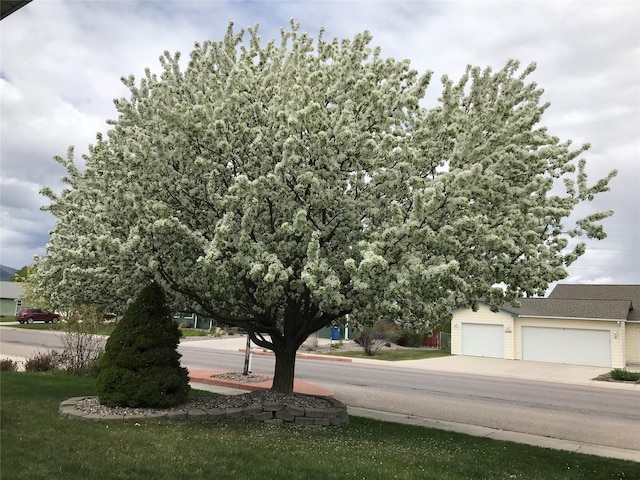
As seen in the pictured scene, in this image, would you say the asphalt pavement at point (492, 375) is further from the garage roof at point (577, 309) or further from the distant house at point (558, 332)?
the garage roof at point (577, 309)

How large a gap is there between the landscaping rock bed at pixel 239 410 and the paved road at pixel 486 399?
3.80 m

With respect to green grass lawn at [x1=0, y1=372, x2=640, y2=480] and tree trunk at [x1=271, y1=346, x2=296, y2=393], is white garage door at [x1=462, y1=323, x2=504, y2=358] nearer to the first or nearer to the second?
green grass lawn at [x1=0, y1=372, x2=640, y2=480]

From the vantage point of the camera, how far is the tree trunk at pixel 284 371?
10.8 meters

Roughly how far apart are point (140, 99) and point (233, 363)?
15629 millimetres

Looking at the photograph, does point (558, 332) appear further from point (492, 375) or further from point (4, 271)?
point (4, 271)

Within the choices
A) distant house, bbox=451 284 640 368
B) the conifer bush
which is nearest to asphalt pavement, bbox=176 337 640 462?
A: distant house, bbox=451 284 640 368

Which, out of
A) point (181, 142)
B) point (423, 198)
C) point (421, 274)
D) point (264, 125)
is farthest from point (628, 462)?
point (181, 142)

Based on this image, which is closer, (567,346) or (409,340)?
(567,346)

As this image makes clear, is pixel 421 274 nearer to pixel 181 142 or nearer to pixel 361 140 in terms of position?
pixel 361 140

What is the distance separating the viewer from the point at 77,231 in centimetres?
1031

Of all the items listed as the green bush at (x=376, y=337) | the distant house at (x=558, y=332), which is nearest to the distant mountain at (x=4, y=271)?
the green bush at (x=376, y=337)

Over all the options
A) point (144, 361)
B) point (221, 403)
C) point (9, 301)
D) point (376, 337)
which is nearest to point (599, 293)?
point (376, 337)

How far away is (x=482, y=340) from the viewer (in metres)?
34.8

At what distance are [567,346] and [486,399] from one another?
59.5ft
